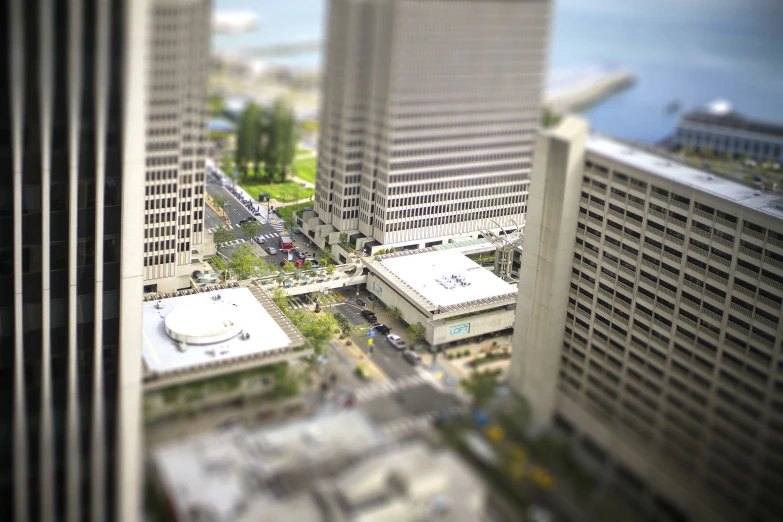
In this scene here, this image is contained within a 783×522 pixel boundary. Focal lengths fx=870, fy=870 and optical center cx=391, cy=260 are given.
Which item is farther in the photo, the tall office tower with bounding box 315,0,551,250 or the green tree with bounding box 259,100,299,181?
the green tree with bounding box 259,100,299,181

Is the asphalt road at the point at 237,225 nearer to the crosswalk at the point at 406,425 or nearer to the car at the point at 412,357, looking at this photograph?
the car at the point at 412,357

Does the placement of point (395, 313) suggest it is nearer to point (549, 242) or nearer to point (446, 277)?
point (446, 277)

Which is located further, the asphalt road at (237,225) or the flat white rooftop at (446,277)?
the asphalt road at (237,225)

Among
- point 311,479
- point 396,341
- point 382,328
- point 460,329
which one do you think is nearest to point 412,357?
point 396,341

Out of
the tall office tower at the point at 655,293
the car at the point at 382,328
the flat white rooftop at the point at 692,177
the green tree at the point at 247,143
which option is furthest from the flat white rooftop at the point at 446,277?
the green tree at the point at 247,143

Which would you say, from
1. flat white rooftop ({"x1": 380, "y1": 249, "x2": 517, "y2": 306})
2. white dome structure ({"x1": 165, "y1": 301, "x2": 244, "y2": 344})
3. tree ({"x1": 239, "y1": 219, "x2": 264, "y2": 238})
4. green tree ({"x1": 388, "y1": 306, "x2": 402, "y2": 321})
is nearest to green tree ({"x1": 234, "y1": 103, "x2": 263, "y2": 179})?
tree ({"x1": 239, "y1": 219, "x2": 264, "y2": 238})

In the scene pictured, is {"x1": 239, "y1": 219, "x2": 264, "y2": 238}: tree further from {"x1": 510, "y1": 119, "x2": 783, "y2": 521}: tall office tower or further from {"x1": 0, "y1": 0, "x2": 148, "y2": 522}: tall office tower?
{"x1": 0, "y1": 0, "x2": 148, "y2": 522}: tall office tower

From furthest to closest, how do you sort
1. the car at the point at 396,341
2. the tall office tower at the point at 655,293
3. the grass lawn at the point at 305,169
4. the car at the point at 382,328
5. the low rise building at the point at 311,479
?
the grass lawn at the point at 305,169
the car at the point at 382,328
the car at the point at 396,341
the tall office tower at the point at 655,293
the low rise building at the point at 311,479
